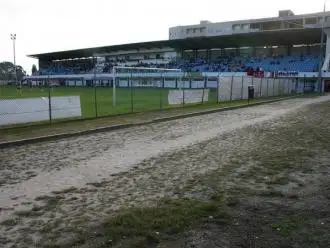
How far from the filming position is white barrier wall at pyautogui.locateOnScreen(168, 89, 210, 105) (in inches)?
1074

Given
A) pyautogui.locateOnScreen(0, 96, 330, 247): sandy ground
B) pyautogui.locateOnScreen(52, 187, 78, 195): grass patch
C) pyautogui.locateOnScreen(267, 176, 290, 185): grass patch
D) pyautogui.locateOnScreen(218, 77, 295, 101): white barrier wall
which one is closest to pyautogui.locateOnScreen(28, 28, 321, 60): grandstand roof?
pyautogui.locateOnScreen(218, 77, 295, 101): white barrier wall

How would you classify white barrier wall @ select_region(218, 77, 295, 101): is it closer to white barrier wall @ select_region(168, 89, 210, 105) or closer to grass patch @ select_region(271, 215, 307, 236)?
white barrier wall @ select_region(168, 89, 210, 105)

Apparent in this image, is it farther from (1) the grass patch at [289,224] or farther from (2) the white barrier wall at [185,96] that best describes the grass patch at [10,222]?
(2) the white barrier wall at [185,96]

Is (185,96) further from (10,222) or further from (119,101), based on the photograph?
(10,222)

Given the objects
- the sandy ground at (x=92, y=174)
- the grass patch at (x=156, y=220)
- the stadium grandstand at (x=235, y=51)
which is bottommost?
the sandy ground at (x=92, y=174)

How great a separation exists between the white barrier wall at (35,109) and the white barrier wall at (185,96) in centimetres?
947

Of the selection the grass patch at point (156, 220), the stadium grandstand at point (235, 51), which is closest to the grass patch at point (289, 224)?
the grass patch at point (156, 220)

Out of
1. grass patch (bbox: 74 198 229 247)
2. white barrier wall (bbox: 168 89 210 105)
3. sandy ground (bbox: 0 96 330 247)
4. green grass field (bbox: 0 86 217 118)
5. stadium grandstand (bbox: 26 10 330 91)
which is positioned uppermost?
stadium grandstand (bbox: 26 10 330 91)

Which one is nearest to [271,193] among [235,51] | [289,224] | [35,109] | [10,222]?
[289,224]

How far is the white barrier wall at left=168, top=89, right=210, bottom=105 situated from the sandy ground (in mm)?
12202

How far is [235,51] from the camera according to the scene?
9050 centimetres

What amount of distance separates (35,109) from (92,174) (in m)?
9.33

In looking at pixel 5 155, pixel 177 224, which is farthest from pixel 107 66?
pixel 177 224

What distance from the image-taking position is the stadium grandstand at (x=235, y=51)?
2738 inches
